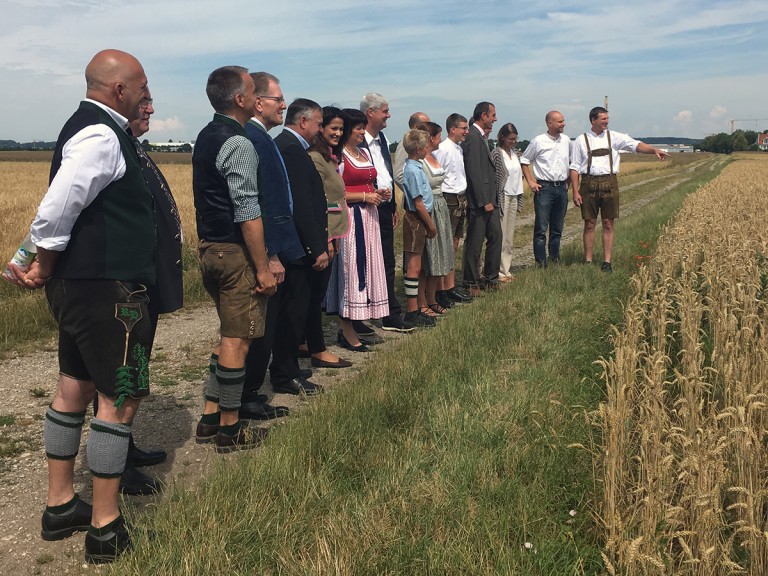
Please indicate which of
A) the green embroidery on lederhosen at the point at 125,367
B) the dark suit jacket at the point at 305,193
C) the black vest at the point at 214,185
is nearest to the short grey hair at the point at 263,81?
the dark suit jacket at the point at 305,193

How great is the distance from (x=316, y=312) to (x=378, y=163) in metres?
1.83

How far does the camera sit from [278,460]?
3143 mm

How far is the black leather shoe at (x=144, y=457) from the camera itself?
3625 millimetres

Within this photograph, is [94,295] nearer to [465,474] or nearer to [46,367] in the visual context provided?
[465,474]

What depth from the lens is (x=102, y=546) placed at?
2.67m

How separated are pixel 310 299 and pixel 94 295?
Answer: 9.12 feet

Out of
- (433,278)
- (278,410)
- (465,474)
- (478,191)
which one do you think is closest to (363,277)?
(433,278)

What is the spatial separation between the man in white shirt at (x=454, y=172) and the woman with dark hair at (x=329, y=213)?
2388 mm

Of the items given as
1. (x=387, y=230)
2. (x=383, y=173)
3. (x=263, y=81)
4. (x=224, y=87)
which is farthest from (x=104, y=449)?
(x=387, y=230)

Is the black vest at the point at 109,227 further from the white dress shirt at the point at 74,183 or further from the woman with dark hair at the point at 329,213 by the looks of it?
the woman with dark hair at the point at 329,213

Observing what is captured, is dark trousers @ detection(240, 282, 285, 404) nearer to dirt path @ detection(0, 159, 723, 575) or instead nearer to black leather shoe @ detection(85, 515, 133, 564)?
dirt path @ detection(0, 159, 723, 575)

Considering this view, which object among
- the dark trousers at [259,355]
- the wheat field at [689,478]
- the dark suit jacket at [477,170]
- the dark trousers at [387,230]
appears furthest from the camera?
the dark suit jacket at [477,170]

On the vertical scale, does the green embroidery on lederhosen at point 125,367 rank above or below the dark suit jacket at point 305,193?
below

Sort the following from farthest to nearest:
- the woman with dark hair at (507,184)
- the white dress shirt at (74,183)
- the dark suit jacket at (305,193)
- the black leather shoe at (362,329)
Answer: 1. the woman with dark hair at (507,184)
2. the black leather shoe at (362,329)
3. the dark suit jacket at (305,193)
4. the white dress shirt at (74,183)
